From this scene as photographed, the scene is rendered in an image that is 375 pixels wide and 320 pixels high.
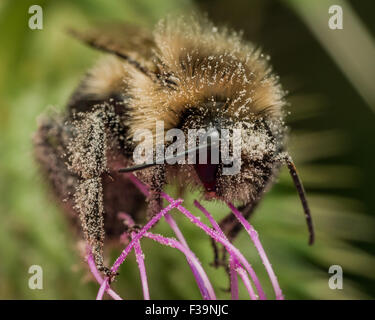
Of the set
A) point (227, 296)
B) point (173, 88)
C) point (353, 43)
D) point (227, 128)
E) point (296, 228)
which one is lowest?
point (227, 296)

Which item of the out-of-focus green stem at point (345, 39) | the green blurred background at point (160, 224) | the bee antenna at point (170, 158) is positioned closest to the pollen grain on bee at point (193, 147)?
the bee antenna at point (170, 158)

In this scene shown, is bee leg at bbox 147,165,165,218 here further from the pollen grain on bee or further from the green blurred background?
the green blurred background

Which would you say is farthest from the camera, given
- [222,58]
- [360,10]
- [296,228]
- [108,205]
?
[360,10]

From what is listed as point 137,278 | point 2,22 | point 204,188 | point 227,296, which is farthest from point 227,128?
point 2,22

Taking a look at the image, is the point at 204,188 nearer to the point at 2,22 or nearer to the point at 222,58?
the point at 222,58

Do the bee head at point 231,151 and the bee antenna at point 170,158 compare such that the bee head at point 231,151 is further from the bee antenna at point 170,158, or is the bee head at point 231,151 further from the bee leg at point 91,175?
the bee leg at point 91,175

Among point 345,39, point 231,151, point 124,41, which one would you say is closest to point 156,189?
point 231,151
